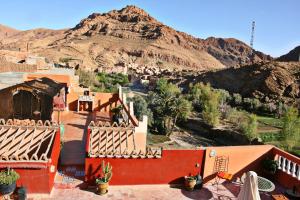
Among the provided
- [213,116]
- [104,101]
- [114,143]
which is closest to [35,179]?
[114,143]

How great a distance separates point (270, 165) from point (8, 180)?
31.3 ft

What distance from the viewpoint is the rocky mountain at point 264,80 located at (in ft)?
230

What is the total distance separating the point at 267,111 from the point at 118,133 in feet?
173

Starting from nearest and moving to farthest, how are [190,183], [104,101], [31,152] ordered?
1. [31,152]
2. [190,183]
3. [104,101]

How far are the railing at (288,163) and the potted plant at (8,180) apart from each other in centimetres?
968

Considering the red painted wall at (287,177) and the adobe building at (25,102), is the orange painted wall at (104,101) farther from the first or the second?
the red painted wall at (287,177)

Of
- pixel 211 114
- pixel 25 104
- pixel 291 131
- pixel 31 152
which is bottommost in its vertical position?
pixel 291 131

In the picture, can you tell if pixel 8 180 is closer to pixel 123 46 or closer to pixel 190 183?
pixel 190 183

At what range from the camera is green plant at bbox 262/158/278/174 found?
12570mm

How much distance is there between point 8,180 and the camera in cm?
931

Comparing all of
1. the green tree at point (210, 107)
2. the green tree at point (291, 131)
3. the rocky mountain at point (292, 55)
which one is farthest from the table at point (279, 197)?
the rocky mountain at point (292, 55)

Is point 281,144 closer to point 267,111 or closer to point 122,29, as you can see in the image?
point 267,111

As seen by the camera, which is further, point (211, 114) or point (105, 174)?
point (211, 114)

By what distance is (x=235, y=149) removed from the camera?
1232 cm
